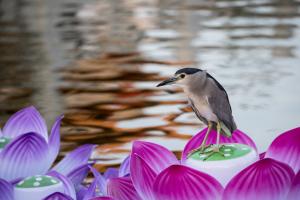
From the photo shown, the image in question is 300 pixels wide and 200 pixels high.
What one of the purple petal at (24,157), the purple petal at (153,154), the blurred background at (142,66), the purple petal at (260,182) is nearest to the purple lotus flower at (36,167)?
the purple petal at (24,157)

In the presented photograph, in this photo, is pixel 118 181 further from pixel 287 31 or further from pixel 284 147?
pixel 287 31

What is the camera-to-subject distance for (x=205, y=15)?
1441 cm

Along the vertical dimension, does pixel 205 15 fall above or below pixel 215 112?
below

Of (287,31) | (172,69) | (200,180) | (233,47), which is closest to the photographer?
(200,180)

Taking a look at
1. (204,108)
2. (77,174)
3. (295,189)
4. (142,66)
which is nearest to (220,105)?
(204,108)

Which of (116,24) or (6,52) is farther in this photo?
(116,24)

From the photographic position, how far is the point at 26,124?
1.13 metres

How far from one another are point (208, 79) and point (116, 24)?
12826 mm

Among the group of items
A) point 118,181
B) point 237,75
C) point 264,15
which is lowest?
point 264,15

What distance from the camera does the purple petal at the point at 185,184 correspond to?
79 cm

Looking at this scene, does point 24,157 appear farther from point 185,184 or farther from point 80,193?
point 185,184

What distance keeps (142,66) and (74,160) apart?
6.85 metres

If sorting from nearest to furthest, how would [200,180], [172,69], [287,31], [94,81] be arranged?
[200,180]
[94,81]
[172,69]
[287,31]

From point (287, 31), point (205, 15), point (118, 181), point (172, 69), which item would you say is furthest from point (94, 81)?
point (205, 15)
